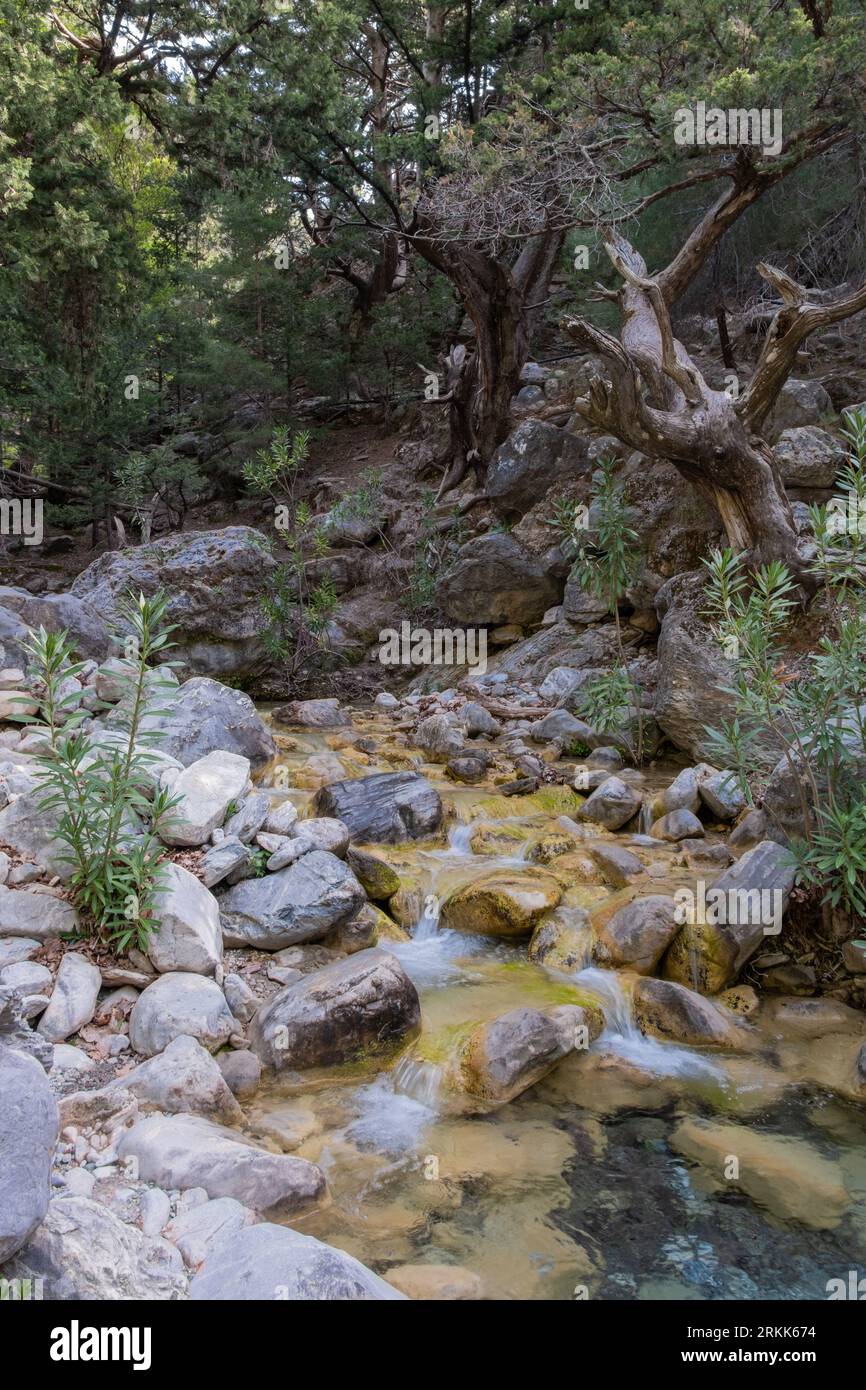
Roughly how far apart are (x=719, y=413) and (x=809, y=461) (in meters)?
1.79

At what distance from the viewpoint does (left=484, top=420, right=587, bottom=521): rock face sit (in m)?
11.3

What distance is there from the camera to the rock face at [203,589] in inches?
392

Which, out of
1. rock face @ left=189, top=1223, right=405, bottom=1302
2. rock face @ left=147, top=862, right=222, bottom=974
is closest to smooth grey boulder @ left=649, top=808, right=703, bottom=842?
rock face @ left=147, top=862, right=222, bottom=974

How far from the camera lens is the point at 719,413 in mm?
7449

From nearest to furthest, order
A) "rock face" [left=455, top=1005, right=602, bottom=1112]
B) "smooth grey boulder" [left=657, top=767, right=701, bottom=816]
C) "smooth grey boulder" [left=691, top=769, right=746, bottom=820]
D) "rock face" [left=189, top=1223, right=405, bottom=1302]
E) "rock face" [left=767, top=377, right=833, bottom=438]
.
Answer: "rock face" [left=189, top=1223, right=405, bottom=1302]
"rock face" [left=455, top=1005, right=602, bottom=1112]
"smooth grey boulder" [left=691, top=769, right=746, bottom=820]
"smooth grey boulder" [left=657, top=767, right=701, bottom=816]
"rock face" [left=767, top=377, right=833, bottom=438]

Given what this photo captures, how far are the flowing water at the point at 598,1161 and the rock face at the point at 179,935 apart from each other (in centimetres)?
70

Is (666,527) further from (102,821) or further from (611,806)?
(102,821)

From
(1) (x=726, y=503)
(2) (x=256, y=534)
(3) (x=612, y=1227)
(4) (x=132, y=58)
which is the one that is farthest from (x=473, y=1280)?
(4) (x=132, y=58)

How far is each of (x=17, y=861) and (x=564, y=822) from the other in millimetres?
3602

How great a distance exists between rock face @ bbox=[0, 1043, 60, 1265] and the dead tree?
21.6 feet

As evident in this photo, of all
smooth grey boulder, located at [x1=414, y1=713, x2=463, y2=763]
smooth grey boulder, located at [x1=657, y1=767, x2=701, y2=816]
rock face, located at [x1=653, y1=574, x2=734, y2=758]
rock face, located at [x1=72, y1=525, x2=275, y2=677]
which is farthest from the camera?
rock face, located at [x1=72, y1=525, x2=275, y2=677]

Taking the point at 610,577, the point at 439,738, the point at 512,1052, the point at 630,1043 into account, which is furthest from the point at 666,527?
the point at 512,1052

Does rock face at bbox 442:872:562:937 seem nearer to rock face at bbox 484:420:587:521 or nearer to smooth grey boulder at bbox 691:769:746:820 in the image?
smooth grey boulder at bbox 691:769:746:820

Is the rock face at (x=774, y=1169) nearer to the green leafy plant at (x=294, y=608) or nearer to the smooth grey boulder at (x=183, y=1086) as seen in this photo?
the smooth grey boulder at (x=183, y=1086)
